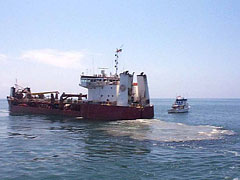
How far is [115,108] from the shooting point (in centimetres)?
4269

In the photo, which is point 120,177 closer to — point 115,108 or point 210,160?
point 210,160

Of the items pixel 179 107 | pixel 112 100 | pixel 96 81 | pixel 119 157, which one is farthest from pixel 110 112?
pixel 179 107

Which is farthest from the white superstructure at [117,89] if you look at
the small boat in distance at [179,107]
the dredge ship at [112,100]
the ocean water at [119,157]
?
the small boat in distance at [179,107]

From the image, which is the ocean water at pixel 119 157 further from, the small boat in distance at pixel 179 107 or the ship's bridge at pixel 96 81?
the small boat in distance at pixel 179 107

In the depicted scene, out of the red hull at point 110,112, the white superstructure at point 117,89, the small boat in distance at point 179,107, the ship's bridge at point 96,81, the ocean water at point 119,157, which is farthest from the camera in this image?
the small boat in distance at point 179,107

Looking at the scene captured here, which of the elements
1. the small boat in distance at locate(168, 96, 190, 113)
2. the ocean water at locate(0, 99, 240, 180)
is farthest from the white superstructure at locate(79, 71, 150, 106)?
the small boat in distance at locate(168, 96, 190, 113)

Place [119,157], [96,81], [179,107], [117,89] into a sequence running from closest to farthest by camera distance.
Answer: [119,157] → [117,89] → [96,81] → [179,107]

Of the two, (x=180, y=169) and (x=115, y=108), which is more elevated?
(x=115, y=108)

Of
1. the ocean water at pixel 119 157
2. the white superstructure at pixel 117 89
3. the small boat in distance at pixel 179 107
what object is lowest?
the ocean water at pixel 119 157

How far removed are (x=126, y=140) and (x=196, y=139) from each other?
269 inches

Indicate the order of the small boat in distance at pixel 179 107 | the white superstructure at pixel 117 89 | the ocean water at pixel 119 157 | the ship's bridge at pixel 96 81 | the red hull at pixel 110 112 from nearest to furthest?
the ocean water at pixel 119 157 < the red hull at pixel 110 112 < the white superstructure at pixel 117 89 < the ship's bridge at pixel 96 81 < the small boat in distance at pixel 179 107

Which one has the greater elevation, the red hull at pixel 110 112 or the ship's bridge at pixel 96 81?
the ship's bridge at pixel 96 81

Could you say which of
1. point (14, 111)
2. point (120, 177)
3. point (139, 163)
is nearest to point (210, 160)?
point (139, 163)

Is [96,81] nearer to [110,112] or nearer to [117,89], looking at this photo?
[117,89]
